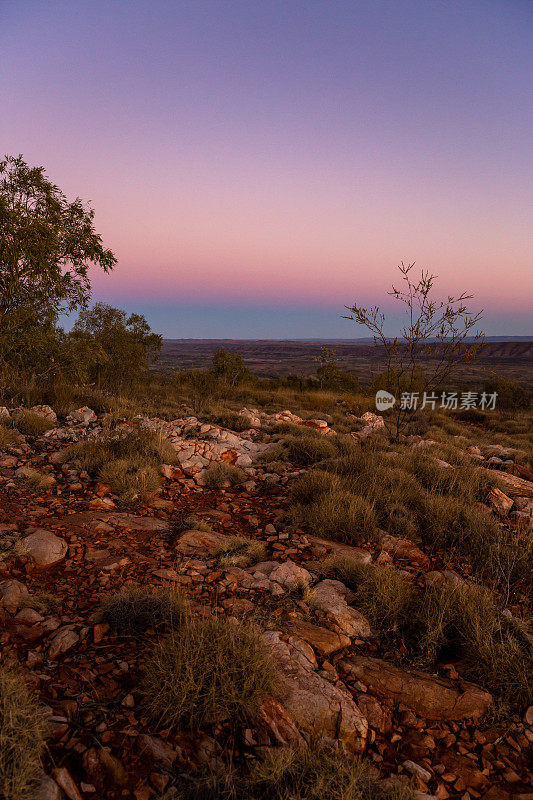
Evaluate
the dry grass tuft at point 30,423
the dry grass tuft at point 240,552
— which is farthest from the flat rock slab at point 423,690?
the dry grass tuft at point 30,423

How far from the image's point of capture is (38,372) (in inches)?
422

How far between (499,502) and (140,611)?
5.34m

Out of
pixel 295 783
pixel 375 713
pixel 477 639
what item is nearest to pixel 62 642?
pixel 295 783

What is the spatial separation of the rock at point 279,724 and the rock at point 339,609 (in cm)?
100

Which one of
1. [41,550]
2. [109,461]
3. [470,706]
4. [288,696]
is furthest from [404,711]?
[109,461]

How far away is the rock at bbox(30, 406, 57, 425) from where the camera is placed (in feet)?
28.9

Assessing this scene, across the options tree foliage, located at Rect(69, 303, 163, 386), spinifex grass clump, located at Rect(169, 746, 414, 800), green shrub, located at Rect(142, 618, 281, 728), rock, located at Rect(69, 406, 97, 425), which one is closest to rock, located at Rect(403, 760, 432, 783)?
spinifex grass clump, located at Rect(169, 746, 414, 800)

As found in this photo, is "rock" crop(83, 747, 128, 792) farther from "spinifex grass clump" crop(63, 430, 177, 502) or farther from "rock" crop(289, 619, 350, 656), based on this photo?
"spinifex grass clump" crop(63, 430, 177, 502)

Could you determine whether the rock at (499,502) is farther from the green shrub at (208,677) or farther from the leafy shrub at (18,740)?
the leafy shrub at (18,740)

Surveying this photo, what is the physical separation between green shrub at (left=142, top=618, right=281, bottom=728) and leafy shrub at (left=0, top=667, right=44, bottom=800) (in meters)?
0.54

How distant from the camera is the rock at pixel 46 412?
8795mm

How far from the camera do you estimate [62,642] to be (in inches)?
104

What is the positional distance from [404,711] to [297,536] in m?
2.32

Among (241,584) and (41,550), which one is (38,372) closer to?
(41,550)
